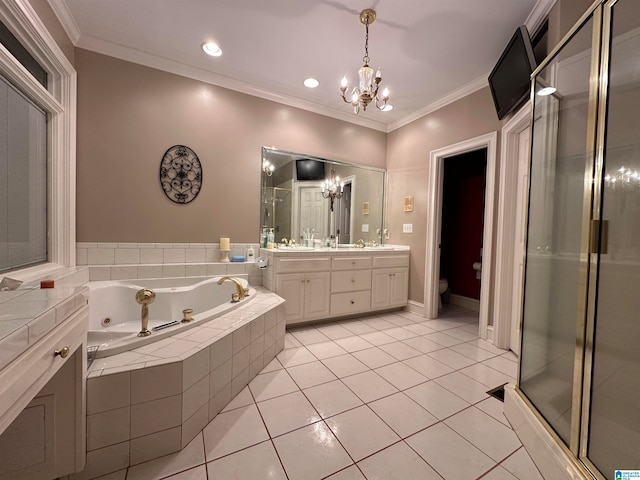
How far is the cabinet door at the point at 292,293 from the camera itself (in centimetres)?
266

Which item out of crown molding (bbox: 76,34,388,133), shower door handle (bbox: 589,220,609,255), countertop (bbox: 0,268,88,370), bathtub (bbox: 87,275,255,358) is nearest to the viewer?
countertop (bbox: 0,268,88,370)

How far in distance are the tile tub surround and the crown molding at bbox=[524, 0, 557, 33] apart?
3043mm

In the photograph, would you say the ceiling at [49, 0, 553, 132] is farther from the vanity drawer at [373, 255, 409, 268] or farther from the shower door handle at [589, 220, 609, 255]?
the vanity drawer at [373, 255, 409, 268]

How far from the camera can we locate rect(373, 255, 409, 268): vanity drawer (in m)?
3.26

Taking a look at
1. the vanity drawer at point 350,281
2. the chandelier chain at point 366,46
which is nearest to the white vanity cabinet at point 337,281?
the vanity drawer at point 350,281

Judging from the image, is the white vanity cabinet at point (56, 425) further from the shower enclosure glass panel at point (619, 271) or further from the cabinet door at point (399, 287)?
the cabinet door at point (399, 287)

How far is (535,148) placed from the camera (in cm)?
158

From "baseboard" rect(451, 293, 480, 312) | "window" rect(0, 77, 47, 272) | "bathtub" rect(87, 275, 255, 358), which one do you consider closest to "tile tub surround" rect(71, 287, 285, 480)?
"bathtub" rect(87, 275, 255, 358)

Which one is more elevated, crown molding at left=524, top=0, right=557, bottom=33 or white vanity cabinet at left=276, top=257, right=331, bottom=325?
crown molding at left=524, top=0, right=557, bottom=33

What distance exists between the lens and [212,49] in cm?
239

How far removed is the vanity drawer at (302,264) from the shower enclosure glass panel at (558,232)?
1795mm

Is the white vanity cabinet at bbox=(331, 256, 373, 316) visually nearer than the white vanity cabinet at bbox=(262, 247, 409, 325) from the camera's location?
No

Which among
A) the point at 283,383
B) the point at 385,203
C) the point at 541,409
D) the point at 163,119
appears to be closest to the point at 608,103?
the point at 541,409

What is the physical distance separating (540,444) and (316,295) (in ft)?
6.54
